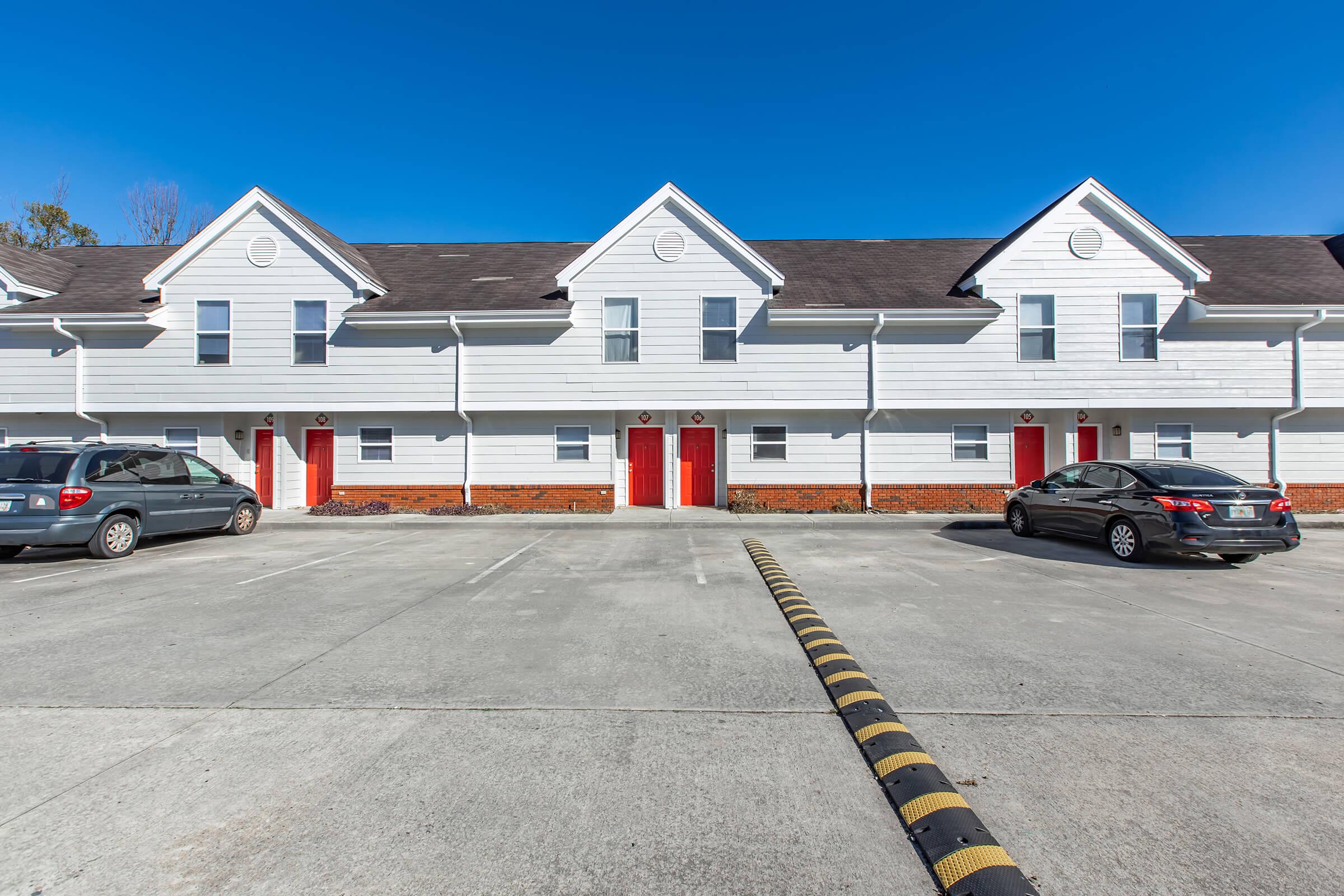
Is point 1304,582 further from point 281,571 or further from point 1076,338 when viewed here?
point 281,571

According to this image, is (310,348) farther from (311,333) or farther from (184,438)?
(184,438)

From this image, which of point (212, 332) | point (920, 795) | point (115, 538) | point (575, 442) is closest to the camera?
point (920, 795)

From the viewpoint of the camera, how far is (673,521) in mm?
13133

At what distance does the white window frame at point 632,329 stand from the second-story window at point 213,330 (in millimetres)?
9250

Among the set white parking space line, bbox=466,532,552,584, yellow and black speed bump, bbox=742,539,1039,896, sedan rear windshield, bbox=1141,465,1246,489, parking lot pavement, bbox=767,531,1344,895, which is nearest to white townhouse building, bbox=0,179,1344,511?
white parking space line, bbox=466,532,552,584

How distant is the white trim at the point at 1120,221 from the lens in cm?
1457

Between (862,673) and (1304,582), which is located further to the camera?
(1304,582)

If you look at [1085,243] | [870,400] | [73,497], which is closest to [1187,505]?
[870,400]

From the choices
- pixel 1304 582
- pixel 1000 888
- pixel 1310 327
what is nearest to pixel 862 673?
pixel 1000 888

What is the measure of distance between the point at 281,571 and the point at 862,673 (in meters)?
7.53

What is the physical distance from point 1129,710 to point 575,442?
500 inches

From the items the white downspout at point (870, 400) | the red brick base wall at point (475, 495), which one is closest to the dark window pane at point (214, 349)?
the red brick base wall at point (475, 495)

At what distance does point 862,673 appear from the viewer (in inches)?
169

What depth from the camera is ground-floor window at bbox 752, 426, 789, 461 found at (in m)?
15.2
